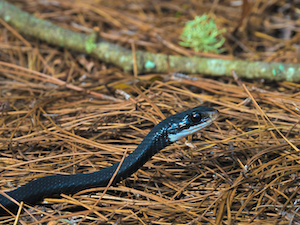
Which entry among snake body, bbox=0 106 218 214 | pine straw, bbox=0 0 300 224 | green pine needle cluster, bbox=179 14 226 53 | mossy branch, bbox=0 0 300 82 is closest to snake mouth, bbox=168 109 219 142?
snake body, bbox=0 106 218 214

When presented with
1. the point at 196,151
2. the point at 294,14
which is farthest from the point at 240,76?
the point at 294,14

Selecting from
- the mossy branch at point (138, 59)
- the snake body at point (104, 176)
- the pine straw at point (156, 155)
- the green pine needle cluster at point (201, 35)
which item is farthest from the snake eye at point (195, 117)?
the green pine needle cluster at point (201, 35)

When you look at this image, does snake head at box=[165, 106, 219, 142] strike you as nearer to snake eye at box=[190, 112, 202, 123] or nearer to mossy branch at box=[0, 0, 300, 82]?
snake eye at box=[190, 112, 202, 123]

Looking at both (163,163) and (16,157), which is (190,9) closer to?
(163,163)

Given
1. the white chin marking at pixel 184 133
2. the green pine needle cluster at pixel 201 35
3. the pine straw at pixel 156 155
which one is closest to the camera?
the pine straw at pixel 156 155

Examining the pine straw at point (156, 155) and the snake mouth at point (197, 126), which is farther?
the snake mouth at point (197, 126)

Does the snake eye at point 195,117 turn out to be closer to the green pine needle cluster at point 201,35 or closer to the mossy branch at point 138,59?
the mossy branch at point 138,59

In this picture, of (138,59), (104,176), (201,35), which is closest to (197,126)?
(104,176)

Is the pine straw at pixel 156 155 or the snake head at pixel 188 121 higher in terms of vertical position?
the snake head at pixel 188 121
